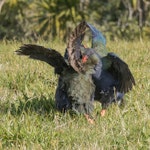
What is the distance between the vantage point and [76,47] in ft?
13.7

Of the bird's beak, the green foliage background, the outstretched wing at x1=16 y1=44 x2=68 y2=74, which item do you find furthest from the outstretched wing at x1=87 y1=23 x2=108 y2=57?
the green foliage background

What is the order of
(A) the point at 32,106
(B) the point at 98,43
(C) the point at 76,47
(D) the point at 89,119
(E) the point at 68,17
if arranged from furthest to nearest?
1. (E) the point at 68,17
2. (A) the point at 32,106
3. (B) the point at 98,43
4. (D) the point at 89,119
5. (C) the point at 76,47

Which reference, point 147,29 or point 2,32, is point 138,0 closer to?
point 147,29

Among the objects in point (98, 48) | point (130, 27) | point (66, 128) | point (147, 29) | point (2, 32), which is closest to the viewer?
point (66, 128)

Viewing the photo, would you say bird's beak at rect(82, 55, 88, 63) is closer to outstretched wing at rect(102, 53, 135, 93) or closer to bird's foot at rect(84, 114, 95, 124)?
outstretched wing at rect(102, 53, 135, 93)

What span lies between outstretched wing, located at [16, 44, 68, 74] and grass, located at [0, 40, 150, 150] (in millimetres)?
409

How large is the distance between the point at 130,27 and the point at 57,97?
17.5 meters

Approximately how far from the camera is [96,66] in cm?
427

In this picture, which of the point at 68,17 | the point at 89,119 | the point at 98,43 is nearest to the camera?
the point at 89,119

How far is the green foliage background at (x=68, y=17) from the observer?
66.8 feet

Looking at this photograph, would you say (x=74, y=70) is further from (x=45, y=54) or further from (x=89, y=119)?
(x=89, y=119)

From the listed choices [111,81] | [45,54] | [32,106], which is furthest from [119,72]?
[32,106]

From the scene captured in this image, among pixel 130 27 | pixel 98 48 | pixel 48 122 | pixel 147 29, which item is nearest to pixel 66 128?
pixel 48 122

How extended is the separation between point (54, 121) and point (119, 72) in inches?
25.5
